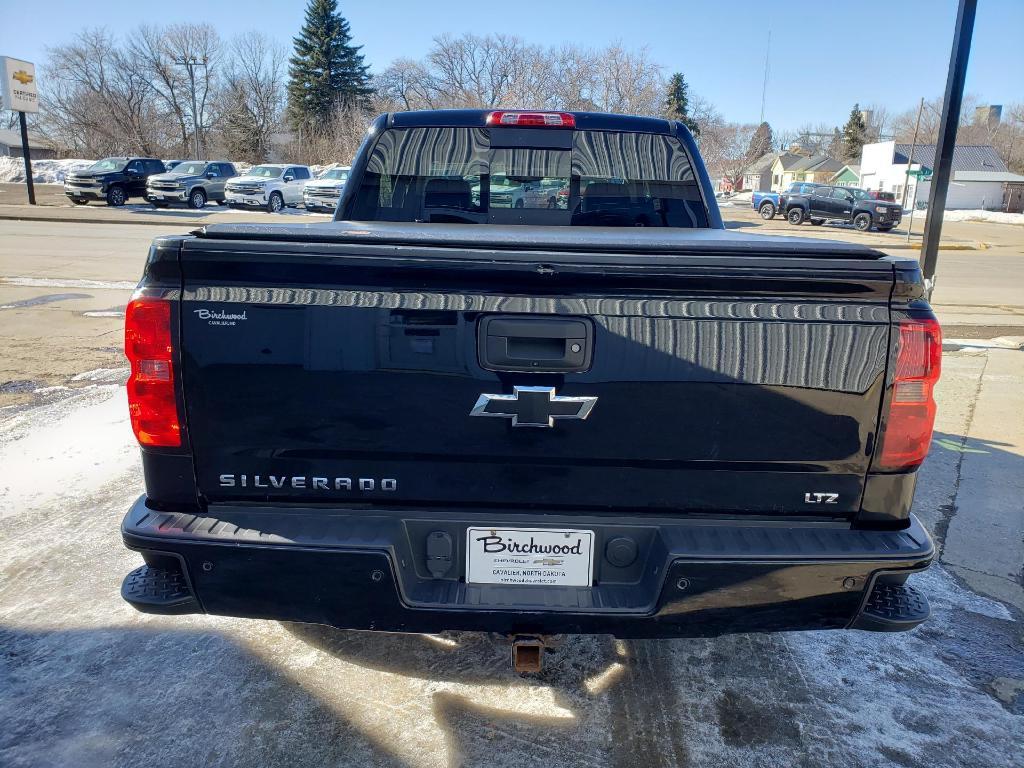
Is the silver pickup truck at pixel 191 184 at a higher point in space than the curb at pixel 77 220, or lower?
higher

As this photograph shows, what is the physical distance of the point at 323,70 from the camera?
6369 centimetres

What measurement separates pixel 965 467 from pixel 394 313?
4.79 meters

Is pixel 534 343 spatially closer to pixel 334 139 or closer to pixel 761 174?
pixel 334 139

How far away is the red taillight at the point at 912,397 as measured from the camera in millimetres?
2014

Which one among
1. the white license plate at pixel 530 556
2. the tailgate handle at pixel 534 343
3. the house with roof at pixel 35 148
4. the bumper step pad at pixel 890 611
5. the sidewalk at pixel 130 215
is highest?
the house with roof at pixel 35 148

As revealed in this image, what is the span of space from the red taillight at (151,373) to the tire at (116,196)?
1237 inches

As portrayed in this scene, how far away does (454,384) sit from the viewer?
6.62ft

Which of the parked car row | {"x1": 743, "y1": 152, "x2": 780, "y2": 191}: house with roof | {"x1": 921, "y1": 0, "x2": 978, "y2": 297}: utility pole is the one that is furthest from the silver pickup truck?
{"x1": 743, "y1": 152, "x2": 780, "y2": 191}: house with roof

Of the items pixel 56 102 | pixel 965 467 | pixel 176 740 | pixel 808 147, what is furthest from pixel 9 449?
pixel 808 147

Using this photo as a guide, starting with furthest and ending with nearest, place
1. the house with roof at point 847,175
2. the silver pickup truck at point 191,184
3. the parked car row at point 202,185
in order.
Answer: the house with roof at point 847,175 < the silver pickup truck at point 191,184 < the parked car row at point 202,185

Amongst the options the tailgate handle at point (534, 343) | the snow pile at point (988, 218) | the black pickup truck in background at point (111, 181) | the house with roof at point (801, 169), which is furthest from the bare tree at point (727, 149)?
the tailgate handle at point (534, 343)

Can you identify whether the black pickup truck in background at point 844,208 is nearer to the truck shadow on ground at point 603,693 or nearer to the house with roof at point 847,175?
the truck shadow on ground at point 603,693

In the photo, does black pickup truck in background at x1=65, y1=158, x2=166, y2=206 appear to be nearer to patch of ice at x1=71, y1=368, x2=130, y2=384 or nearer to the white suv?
the white suv

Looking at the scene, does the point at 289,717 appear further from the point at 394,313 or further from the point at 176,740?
the point at 394,313
